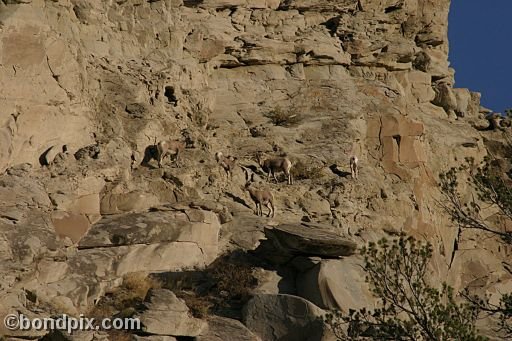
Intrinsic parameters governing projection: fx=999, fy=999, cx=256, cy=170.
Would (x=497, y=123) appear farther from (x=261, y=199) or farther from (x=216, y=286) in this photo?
(x=216, y=286)

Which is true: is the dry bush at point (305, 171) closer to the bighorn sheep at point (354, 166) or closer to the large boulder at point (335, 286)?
the bighorn sheep at point (354, 166)

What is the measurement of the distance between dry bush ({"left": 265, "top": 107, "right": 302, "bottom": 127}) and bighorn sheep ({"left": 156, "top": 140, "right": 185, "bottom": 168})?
4.02m

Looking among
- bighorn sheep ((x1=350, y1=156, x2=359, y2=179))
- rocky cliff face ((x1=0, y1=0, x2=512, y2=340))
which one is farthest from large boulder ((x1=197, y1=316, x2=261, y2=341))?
bighorn sheep ((x1=350, y1=156, x2=359, y2=179))

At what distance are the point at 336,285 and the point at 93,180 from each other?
547cm


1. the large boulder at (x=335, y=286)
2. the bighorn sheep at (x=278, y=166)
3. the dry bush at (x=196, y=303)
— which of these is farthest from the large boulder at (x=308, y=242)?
the bighorn sheep at (x=278, y=166)

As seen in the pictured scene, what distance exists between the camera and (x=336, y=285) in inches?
747

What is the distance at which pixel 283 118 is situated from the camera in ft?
85.8

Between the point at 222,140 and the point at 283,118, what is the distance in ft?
6.46

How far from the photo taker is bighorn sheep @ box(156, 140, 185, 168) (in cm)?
2231

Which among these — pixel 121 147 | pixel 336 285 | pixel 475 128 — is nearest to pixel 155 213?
pixel 121 147

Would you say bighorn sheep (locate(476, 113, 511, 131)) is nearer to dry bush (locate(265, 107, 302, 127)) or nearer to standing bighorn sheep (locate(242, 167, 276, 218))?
dry bush (locate(265, 107, 302, 127))

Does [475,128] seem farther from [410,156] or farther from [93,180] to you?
[93,180]

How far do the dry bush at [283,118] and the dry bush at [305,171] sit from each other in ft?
6.27

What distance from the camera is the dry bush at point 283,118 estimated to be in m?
26.1
